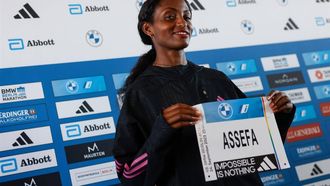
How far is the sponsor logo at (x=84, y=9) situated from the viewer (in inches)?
104

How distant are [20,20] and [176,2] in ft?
4.05

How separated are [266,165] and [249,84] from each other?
1.69 meters

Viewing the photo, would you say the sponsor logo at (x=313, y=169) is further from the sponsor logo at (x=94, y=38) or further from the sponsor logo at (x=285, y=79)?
the sponsor logo at (x=94, y=38)

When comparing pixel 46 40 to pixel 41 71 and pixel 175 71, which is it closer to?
pixel 41 71

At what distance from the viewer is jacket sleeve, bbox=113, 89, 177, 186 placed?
1.28 metres

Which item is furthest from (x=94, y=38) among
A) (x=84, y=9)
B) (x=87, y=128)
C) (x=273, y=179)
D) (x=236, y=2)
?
(x=273, y=179)

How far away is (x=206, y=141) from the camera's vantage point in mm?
1418

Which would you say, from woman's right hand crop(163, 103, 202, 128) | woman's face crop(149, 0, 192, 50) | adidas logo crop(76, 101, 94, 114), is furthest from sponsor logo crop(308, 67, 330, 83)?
woman's right hand crop(163, 103, 202, 128)

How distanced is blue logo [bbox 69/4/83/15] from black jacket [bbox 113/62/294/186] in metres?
1.27

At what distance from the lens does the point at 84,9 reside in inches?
106

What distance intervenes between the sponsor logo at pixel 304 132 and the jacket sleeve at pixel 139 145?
197 cm

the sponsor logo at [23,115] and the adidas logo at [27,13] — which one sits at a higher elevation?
the adidas logo at [27,13]

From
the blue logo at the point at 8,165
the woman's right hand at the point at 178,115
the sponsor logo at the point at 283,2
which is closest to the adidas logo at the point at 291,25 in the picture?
the sponsor logo at the point at 283,2

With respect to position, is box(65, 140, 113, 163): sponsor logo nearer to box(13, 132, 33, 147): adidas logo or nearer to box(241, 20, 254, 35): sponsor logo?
box(13, 132, 33, 147): adidas logo
